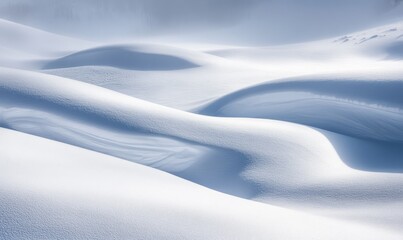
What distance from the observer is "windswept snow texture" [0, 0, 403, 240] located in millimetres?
1310

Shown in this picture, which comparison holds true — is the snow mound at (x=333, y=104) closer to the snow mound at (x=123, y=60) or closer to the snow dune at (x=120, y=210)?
the snow dune at (x=120, y=210)

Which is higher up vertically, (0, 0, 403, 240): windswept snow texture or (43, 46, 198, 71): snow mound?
(43, 46, 198, 71): snow mound

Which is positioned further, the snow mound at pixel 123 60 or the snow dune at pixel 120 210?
the snow mound at pixel 123 60

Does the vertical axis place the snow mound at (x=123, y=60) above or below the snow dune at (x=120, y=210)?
above

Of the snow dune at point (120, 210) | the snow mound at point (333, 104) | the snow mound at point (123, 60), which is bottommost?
the snow dune at point (120, 210)

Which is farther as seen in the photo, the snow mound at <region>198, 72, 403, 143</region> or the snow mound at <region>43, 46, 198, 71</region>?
the snow mound at <region>43, 46, 198, 71</region>

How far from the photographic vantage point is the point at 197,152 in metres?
2.23

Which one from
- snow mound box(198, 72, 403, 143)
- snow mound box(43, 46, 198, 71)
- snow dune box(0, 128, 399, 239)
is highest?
snow mound box(43, 46, 198, 71)

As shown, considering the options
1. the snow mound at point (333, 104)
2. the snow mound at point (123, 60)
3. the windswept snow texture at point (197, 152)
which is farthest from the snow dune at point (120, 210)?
the snow mound at point (123, 60)

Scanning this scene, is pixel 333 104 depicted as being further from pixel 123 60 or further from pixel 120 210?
pixel 123 60

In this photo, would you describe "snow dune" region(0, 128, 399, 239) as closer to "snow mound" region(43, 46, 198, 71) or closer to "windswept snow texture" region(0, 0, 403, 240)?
"windswept snow texture" region(0, 0, 403, 240)

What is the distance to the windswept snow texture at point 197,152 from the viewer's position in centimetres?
131

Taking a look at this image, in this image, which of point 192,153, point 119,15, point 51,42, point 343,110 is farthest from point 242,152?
point 119,15

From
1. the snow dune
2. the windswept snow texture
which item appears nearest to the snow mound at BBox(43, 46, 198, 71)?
the windswept snow texture
